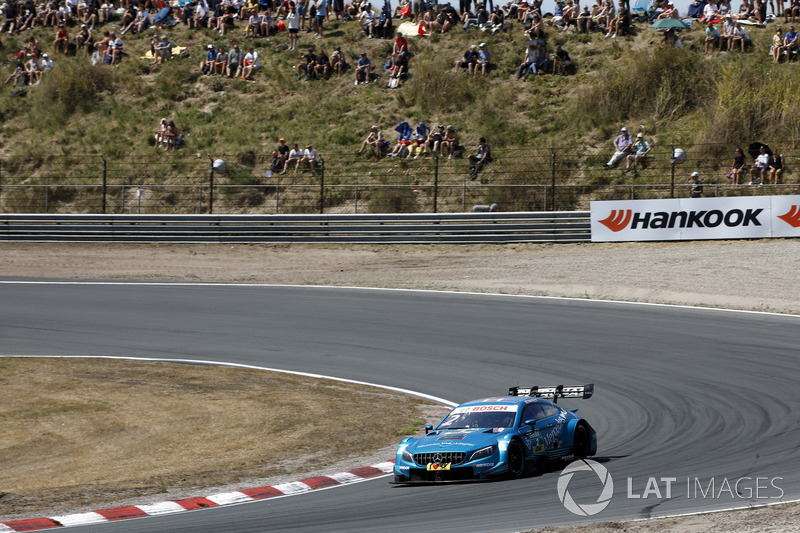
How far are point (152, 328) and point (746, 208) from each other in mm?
17804

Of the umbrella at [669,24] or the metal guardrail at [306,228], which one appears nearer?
the metal guardrail at [306,228]

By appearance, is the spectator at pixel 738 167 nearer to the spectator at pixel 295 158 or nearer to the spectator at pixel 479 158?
the spectator at pixel 479 158

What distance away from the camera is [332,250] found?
32.8 m

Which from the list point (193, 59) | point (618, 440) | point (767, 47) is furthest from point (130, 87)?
point (618, 440)

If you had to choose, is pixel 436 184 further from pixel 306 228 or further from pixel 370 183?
pixel 306 228

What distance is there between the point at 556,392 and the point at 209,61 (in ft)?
119

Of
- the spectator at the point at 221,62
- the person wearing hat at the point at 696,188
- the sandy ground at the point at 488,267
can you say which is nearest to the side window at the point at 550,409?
the sandy ground at the point at 488,267

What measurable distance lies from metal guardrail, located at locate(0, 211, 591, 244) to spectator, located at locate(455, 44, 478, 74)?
37.1 ft

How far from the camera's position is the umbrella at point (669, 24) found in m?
38.2

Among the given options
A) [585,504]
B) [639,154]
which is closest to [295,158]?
[639,154]

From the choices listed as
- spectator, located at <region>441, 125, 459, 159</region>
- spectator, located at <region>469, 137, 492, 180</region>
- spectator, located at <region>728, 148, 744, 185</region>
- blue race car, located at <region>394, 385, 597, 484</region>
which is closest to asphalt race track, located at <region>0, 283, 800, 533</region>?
blue race car, located at <region>394, 385, 597, 484</region>

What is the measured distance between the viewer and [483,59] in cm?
4094

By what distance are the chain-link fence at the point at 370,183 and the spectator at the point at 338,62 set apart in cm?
611

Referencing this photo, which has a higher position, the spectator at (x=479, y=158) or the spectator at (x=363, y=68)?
the spectator at (x=363, y=68)
